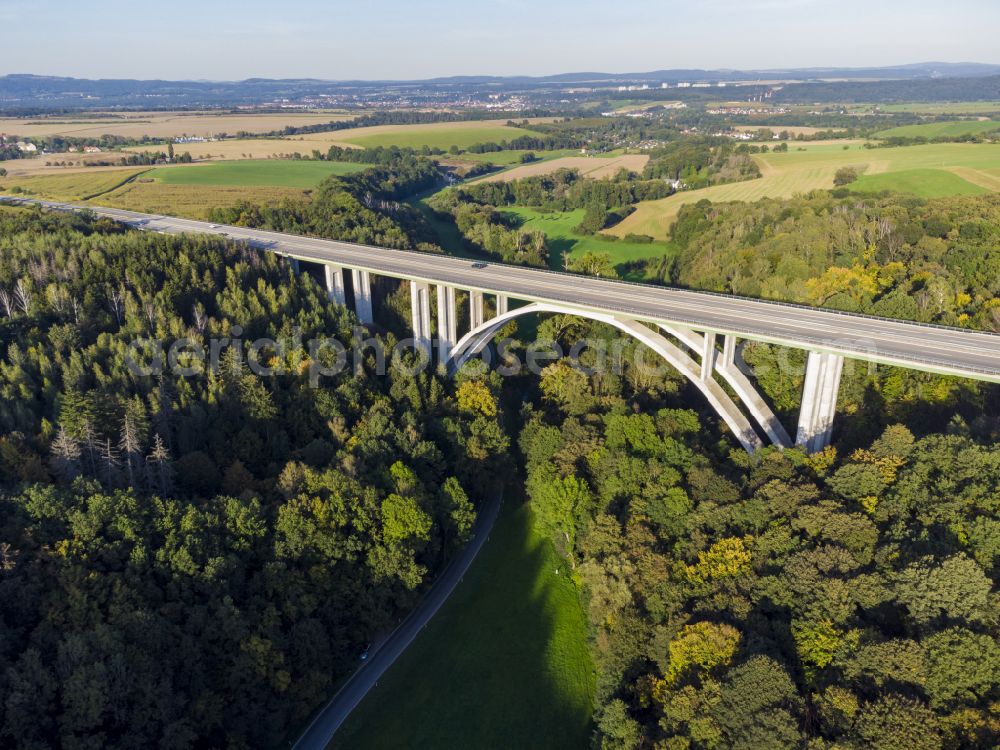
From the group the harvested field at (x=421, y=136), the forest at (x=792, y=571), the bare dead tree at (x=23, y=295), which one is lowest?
the forest at (x=792, y=571)

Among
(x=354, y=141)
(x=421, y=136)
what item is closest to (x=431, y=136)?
(x=421, y=136)

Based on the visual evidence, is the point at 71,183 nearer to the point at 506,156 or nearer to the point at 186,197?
the point at 186,197

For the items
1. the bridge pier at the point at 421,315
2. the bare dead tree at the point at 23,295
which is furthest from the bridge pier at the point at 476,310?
the bare dead tree at the point at 23,295

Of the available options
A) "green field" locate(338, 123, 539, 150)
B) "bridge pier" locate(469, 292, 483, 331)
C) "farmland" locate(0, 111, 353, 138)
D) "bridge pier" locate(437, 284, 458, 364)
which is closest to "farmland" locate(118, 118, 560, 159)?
"green field" locate(338, 123, 539, 150)

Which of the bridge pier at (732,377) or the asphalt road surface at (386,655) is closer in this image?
the asphalt road surface at (386,655)

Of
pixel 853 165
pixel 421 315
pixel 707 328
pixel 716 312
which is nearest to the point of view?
pixel 707 328

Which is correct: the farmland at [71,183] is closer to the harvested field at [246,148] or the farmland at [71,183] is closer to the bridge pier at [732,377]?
the harvested field at [246,148]
